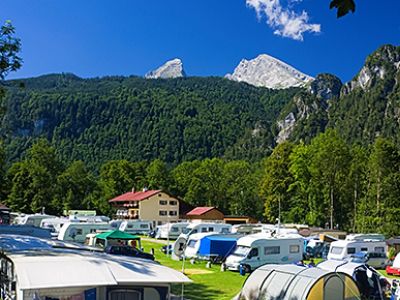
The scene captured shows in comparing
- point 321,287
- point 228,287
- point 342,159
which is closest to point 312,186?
point 342,159

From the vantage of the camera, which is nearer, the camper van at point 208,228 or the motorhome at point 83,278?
the motorhome at point 83,278

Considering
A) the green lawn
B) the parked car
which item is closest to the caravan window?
the green lawn

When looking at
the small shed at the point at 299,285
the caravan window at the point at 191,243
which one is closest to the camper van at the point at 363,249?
the caravan window at the point at 191,243

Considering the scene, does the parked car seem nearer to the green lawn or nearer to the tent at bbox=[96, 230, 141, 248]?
the green lawn

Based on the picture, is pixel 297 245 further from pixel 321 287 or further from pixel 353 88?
pixel 353 88

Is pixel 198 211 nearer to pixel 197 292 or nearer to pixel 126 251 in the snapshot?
pixel 126 251

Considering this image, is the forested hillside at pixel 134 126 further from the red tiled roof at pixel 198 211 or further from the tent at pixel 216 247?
the tent at pixel 216 247

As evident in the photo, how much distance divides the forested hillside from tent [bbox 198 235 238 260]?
123m

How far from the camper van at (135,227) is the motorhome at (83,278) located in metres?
34.7

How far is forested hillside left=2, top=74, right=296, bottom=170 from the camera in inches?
6255

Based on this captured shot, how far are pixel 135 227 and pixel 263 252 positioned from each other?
2467cm

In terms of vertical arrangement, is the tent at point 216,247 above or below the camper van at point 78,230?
below

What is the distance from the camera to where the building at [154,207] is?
208 feet

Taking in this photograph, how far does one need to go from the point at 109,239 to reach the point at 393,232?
26.9 meters
